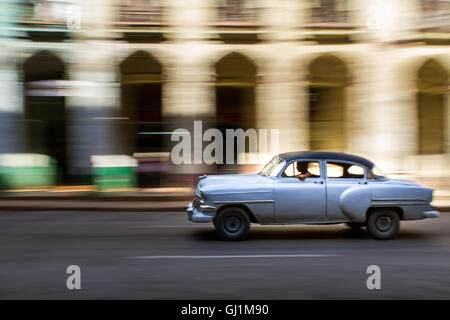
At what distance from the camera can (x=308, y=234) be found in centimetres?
966

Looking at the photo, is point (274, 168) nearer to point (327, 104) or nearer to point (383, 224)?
point (383, 224)

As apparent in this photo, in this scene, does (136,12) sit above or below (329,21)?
above

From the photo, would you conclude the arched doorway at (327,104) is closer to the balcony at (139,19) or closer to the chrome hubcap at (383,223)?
the balcony at (139,19)

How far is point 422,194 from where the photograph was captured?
29.7ft

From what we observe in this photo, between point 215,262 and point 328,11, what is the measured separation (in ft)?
38.7

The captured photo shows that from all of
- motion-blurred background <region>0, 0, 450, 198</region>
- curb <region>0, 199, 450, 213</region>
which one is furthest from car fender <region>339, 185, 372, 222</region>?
motion-blurred background <region>0, 0, 450, 198</region>

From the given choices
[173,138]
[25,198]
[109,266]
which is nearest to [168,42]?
[173,138]

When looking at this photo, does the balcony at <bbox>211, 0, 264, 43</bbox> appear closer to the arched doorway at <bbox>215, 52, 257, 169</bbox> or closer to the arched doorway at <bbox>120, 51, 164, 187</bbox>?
the arched doorway at <bbox>215, 52, 257, 169</bbox>

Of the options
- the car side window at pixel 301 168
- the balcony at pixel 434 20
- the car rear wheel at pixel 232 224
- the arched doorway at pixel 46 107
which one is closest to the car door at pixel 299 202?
the car side window at pixel 301 168

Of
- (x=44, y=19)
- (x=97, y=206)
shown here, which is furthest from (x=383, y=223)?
(x=44, y=19)

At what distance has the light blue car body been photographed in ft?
28.8

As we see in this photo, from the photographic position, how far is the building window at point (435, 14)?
1678cm

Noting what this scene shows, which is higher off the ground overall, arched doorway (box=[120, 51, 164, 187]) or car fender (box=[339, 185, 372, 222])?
arched doorway (box=[120, 51, 164, 187])
